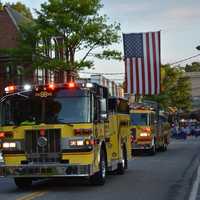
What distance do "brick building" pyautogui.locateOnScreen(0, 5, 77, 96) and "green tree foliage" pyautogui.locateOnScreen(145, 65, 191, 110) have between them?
77.6ft

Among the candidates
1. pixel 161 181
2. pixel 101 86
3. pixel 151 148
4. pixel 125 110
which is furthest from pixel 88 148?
pixel 151 148

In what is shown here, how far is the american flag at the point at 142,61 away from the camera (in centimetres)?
3446

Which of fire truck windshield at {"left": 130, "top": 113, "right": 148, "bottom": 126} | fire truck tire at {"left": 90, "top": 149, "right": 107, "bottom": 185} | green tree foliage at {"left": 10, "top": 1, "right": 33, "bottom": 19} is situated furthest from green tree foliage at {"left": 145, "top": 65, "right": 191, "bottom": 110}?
fire truck tire at {"left": 90, "top": 149, "right": 107, "bottom": 185}

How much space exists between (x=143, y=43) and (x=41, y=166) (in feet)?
66.4

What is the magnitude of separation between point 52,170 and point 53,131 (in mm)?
912

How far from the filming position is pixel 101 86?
1667 cm

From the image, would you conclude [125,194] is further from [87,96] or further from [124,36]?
[124,36]

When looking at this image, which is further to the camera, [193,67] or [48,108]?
[193,67]

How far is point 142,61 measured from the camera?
116 feet

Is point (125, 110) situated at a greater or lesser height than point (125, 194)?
greater

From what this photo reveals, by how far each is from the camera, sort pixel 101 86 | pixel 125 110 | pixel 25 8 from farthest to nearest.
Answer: pixel 25 8 < pixel 125 110 < pixel 101 86

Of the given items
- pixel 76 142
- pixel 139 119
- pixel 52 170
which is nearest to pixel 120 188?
pixel 76 142

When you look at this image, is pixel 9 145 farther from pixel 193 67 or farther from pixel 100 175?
pixel 193 67

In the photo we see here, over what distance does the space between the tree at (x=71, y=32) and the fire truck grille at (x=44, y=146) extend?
29.3 meters
